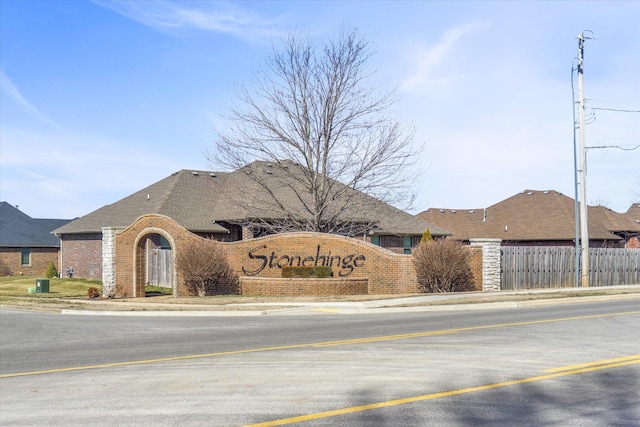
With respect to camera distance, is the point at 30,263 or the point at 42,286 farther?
the point at 30,263

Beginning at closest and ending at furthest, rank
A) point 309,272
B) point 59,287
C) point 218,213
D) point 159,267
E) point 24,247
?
point 309,272
point 59,287
point 159,267
point 218,213
point 24,247

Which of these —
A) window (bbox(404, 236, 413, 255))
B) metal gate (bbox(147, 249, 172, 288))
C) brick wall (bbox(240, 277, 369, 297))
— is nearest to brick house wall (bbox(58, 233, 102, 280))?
metal gate (bbox(147, 249, 172, 288))

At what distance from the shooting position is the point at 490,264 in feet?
93.9

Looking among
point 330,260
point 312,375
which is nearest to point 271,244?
point 330,260

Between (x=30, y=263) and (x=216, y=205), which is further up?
(x=216, y=205)

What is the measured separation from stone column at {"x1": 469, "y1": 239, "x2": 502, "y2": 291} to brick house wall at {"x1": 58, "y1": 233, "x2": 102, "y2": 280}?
23.1m

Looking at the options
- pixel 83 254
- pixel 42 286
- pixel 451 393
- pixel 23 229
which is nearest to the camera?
pixel 451 393

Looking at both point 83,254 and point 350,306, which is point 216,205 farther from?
point 350,306

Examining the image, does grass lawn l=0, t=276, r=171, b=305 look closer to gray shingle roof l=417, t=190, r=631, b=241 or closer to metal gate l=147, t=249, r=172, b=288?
metal gate l=147, t=249, r=172, b=288

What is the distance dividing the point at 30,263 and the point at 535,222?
3902 centimetres

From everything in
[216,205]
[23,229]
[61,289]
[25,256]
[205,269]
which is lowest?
[61,289]

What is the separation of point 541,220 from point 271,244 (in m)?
29.5

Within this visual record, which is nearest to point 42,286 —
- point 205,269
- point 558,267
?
point 205,269

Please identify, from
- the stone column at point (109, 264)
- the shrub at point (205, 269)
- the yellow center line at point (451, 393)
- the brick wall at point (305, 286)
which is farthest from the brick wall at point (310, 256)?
the yellow center line at point (451, 393)
